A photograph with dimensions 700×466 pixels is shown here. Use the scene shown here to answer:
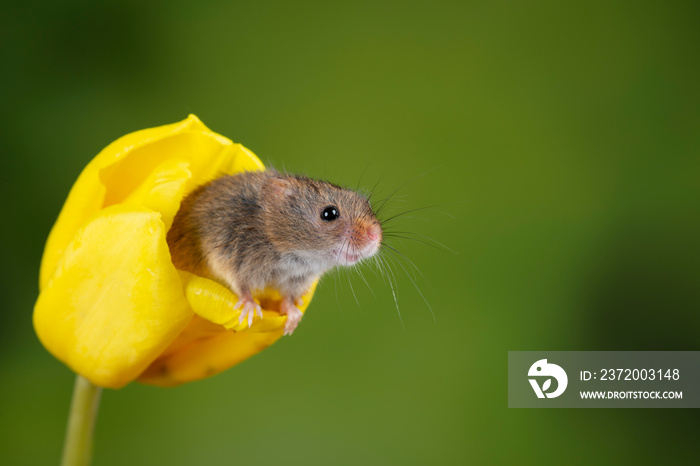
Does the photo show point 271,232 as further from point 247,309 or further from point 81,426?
point 81,426

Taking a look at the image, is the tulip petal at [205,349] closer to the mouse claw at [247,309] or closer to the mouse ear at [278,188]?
the mouse claw at [247,309]

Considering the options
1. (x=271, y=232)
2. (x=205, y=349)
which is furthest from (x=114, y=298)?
(x=271, y=232)

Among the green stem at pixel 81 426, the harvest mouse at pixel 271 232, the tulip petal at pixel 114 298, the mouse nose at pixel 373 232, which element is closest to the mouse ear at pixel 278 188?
the harvest mouse at pixel 271 232

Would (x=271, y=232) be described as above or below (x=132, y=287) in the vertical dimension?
above

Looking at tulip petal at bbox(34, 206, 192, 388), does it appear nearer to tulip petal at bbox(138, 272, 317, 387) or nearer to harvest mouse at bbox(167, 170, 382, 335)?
tulip petal at bbox(138, 272, 317, 387)

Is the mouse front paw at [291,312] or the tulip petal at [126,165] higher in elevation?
the tulip petal at [126,165]

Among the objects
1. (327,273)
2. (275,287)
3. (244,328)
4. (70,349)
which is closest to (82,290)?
(70,349)

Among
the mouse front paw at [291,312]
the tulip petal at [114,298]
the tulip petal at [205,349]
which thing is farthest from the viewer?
the mouse front paw at [291,312]

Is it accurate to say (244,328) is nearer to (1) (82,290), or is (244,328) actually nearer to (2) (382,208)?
(1) (82,290)
